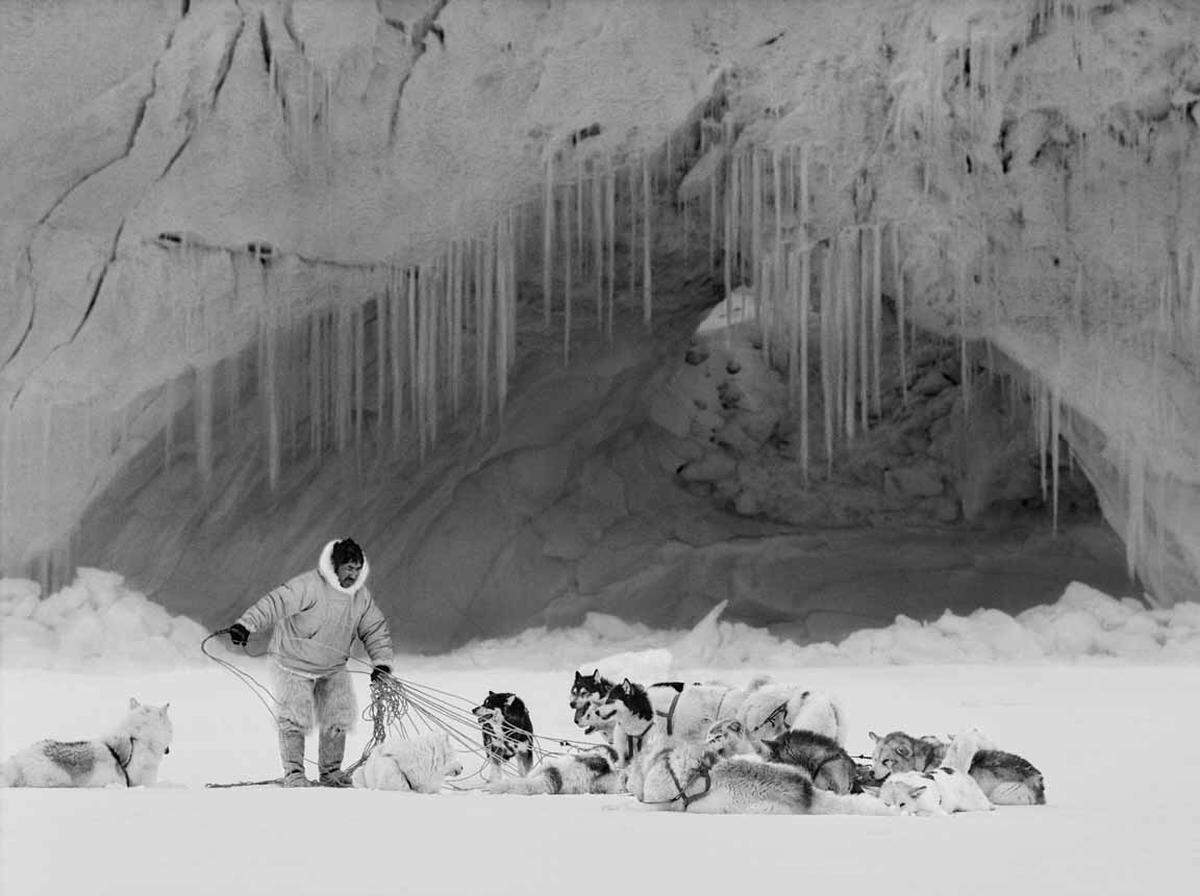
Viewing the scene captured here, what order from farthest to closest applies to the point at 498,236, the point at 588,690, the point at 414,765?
the point at 498,236 → the point at 588,690 → the point at 414,765

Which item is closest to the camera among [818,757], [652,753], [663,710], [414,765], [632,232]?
[652,753]

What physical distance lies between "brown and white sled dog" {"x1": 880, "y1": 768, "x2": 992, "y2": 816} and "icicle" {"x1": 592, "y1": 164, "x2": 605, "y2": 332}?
723 centimetres

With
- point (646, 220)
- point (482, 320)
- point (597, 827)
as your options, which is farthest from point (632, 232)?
point (597, 827)

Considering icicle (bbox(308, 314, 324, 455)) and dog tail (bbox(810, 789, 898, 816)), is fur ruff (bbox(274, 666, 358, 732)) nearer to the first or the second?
dog tail (bbox(810, 789, 898, 816))

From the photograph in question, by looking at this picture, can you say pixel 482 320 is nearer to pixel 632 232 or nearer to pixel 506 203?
pixel 506 203

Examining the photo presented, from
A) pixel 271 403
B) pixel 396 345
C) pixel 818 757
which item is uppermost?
pixel 396 345

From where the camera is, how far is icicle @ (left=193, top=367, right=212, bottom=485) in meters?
11.6

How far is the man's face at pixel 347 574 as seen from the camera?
6.02m

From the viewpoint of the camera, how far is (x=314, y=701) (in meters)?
6.10

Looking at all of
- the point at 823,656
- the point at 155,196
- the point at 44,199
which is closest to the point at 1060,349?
the point at 823,656

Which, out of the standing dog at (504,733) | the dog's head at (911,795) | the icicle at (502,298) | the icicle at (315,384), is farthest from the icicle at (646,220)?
the dog's head at (911,795)

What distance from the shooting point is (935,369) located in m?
15.2

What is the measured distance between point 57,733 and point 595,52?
595cm

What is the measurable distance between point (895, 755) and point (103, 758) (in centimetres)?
271
